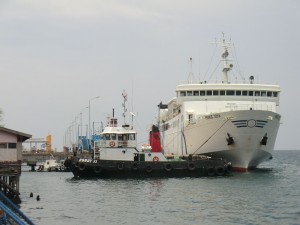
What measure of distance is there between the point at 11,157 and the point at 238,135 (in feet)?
89.1

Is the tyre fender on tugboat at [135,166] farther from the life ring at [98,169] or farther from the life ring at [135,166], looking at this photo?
the life ring at [98,169]

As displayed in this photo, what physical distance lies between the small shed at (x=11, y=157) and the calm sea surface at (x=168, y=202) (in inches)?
54.2

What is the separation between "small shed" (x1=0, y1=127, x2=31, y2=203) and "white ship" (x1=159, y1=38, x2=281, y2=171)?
25606mm

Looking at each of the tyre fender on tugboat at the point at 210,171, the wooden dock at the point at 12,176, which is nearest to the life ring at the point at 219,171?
the tyre fender on tugboat at the point at 210,171

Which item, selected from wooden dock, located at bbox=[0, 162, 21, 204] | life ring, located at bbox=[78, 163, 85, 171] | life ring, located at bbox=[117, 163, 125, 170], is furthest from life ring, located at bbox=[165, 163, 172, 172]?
wooden dock, located at bbox=[0, 162, 21, 204]

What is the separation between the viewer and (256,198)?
40781mm

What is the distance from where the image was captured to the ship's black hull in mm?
58125

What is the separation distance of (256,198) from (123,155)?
21.3 metres

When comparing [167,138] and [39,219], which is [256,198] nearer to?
[39,219]

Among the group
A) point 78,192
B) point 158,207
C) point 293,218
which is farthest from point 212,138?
point 293,218

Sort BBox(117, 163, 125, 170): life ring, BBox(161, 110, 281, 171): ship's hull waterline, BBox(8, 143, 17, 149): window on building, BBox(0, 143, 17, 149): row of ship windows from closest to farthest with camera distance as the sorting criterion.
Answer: BBox(0, 143, 17, 149): row of ship windows
BBox(8, 143, 17, 149): window on building
BBox(117, 163, 125, 170): life ring
BBox(161, 110, 281, 171): ship's hull waterline

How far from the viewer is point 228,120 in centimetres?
5916

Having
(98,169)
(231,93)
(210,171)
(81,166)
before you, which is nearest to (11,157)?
(98,169)

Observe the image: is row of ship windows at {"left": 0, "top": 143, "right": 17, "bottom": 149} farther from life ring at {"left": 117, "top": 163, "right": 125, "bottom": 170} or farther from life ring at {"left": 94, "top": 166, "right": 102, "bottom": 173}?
life ring at {"left": 117, "top": 163, "right": 125, "bottom": 170}
